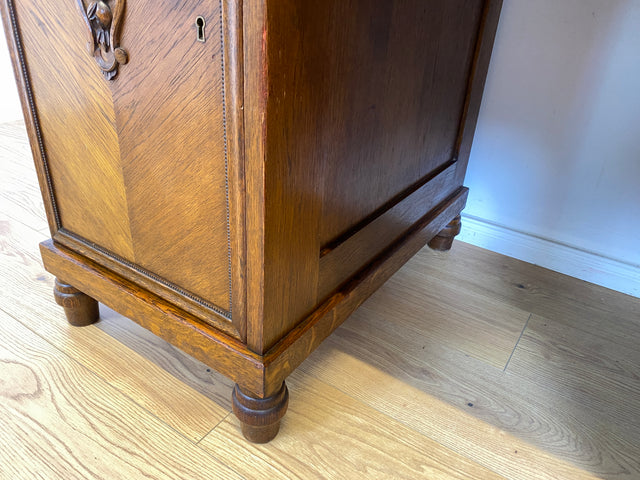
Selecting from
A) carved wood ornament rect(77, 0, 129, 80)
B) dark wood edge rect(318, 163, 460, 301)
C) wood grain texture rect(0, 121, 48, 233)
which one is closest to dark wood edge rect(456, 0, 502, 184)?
dark wood edge rect(318, 163, 460, 301)

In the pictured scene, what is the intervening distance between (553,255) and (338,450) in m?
0.67

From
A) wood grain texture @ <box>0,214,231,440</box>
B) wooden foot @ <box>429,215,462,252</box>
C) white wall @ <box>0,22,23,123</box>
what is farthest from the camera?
white wall @ <box>0,22,23,123</box>

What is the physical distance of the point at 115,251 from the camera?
27.7 inches

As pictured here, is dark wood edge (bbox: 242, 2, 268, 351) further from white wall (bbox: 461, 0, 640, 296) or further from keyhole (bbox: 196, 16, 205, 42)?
white wall (bbox: 461, 0, 640, 296)

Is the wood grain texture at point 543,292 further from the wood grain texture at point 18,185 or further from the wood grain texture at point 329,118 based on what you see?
the wood grain texture at point 18,185

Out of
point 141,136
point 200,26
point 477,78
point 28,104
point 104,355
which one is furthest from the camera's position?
point 477,78

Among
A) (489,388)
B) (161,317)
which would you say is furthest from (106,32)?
(489,388)

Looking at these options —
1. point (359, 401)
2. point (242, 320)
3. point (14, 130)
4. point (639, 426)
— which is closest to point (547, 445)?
point (639, 426)

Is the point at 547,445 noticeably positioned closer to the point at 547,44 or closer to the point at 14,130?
the point at 547,44

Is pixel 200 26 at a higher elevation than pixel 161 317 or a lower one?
higher

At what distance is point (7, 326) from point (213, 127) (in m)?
0.59

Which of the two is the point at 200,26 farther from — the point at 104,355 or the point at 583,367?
the point at 583,367

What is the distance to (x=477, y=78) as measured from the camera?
911 millimetres

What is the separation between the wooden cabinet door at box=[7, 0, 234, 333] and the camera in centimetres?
50
